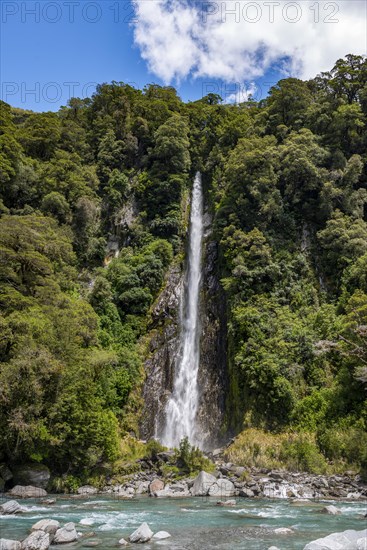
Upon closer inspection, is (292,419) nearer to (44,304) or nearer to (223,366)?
(223,366)

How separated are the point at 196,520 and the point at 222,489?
6.53 m

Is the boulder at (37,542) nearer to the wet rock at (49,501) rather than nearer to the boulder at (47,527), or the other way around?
the boulder at (47,527)

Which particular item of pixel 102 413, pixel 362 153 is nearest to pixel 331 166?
pixel 362 153

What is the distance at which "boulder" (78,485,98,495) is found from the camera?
22.4 metres

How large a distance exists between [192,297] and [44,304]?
16.4 metres

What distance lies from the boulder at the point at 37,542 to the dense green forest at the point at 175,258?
29.3 ft

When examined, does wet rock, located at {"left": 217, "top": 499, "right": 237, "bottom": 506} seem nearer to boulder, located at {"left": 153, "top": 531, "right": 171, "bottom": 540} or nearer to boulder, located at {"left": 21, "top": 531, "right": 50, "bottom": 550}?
boulder, located at {"left": 153, "top": 531, "right": 171, "bottom": 540}

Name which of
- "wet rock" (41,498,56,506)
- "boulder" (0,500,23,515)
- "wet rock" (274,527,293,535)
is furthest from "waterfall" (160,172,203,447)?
"wet rock" (274,527,293,535)

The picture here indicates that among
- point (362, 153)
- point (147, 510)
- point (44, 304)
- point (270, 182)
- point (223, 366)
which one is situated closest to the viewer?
point (147, 510)

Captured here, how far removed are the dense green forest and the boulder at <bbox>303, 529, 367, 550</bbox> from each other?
19.5 feet

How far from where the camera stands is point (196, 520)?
51.8ft

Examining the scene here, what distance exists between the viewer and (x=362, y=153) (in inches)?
1683

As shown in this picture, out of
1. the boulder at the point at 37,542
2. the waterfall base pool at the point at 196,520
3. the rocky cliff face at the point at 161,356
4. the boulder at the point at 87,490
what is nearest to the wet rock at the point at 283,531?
the waterfall base pool at the point at 196,520

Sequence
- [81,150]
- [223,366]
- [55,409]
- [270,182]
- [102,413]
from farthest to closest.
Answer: [81,150], [270,182], [223,366], [102,413], [55,409]
